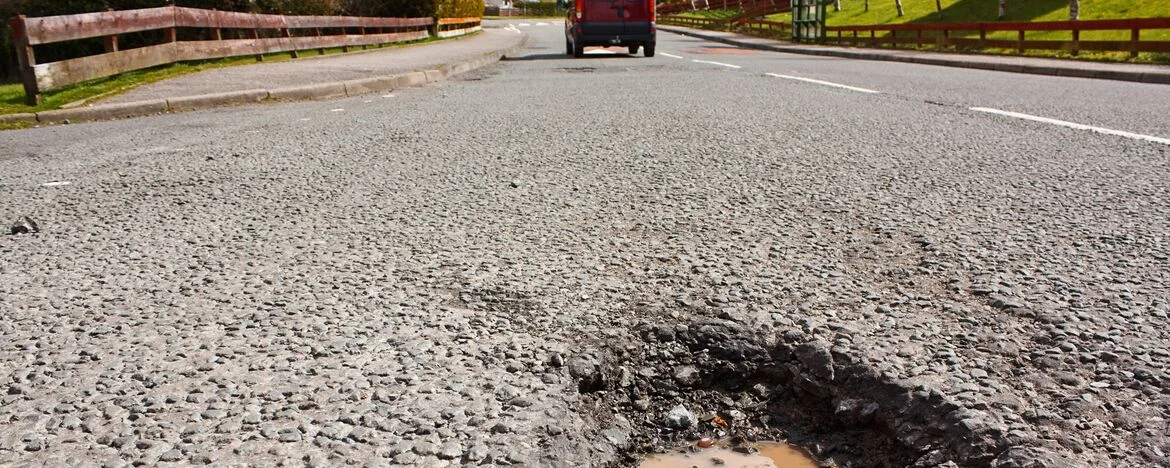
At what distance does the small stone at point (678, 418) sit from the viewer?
1.91 meters

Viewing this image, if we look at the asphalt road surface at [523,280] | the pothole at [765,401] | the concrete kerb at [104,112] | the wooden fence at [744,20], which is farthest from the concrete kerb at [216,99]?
the wooden fence at [744,20]

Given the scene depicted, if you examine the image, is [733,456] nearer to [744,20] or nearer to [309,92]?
[309,92]

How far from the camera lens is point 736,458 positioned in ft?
5.86

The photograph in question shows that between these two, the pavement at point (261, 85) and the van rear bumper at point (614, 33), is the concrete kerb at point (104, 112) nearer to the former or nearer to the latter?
the pavement at point (261, 85)

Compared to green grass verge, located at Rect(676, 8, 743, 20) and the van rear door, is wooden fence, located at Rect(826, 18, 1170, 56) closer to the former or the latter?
the van rear door

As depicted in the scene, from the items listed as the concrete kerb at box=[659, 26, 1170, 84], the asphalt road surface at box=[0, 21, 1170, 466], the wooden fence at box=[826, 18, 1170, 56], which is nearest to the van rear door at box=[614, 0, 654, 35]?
the concrete kerb at box=[659, 26, 1170, 84]

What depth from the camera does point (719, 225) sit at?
341 centimetres

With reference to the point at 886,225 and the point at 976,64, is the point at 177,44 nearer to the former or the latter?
the point at 886,225

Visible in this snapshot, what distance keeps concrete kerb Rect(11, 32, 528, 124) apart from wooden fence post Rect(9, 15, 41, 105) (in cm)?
91

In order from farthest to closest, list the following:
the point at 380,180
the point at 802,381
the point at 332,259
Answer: the point at 380,180 < the point at 332,259 < the point at 802,381

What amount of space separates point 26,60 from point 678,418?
9141 mm

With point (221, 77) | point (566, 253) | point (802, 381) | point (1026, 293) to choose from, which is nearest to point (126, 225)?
point (566, 253)

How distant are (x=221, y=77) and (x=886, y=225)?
10.3 meters

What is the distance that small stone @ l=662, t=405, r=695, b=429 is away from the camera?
1.91 meters
